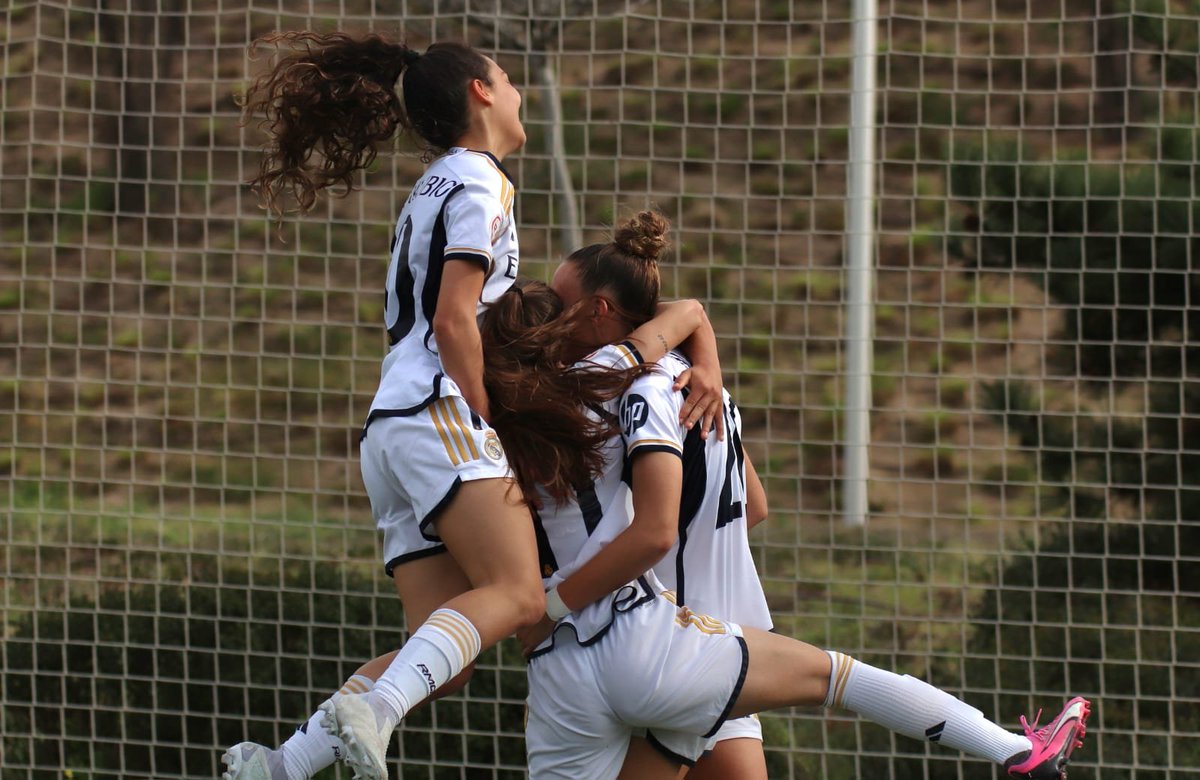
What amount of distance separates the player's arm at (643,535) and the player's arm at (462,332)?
39 cm

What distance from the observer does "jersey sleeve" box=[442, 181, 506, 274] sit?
9.34ft

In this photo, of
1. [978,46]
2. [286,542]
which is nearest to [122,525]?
[286,542]

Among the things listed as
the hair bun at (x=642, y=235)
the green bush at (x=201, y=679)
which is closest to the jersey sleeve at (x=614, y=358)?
the hair bun at (x=642, y=235)

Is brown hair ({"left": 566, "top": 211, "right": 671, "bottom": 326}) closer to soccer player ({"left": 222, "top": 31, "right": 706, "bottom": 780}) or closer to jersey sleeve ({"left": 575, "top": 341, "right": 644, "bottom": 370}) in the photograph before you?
jersey sleeve ({"left": 575, "top": 341, "right": 644, "bottom": 370})

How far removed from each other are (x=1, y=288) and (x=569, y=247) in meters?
2.84

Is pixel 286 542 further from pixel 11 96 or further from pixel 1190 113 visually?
pixel 1190 113

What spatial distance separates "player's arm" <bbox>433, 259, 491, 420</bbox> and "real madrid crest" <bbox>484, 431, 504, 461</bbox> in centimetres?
6

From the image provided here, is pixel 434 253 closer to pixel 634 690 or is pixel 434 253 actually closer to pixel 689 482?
pixel 689 482

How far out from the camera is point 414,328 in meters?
2.97

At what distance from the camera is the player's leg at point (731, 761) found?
2.96 m

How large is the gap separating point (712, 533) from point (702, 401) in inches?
11.2

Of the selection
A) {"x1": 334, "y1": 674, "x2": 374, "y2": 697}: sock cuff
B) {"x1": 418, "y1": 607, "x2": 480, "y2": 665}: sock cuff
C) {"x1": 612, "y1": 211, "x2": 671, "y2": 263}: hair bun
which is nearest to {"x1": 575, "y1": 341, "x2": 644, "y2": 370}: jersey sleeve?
{"x1": 612, "y1": 211, "x2": 671, "y2": 263}: hair bun

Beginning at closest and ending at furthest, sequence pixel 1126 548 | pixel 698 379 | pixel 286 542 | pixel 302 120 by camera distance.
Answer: pixel 698 379 < pixel 302 120 < pixel 1126 548 < pixel 286 542

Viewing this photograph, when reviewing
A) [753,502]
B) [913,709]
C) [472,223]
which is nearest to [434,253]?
[472,223]
